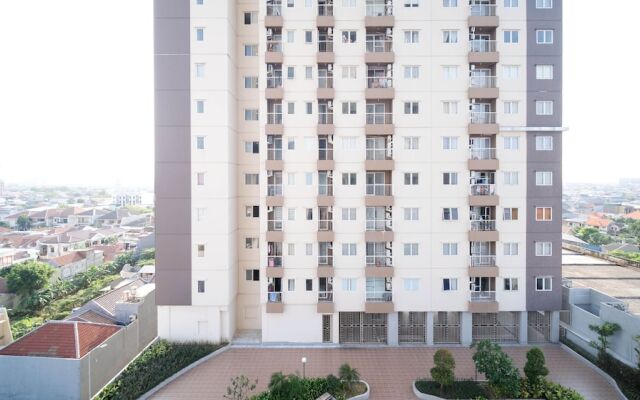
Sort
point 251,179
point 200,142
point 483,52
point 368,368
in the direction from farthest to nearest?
point 251,179 < point 483,52 < point 200,142 < point 368,368

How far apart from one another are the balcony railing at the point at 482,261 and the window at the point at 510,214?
8.80 ft

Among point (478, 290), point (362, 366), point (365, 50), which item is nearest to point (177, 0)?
point (365, 50)

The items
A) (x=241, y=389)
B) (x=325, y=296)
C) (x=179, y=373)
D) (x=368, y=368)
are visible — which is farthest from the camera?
(x=325, y=296)

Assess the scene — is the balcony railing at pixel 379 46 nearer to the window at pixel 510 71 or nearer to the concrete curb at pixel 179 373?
the window at pixel 510 71

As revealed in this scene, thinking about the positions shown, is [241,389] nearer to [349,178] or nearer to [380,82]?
[349,178]

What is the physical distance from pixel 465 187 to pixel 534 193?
4529 mm

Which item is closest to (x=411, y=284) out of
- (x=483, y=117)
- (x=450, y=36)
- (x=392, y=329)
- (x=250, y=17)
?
(x=392, y=329)

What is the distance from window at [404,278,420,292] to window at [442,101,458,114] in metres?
11.2

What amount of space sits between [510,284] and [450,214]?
20.0 feet

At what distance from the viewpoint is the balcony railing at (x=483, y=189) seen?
21.8 meters

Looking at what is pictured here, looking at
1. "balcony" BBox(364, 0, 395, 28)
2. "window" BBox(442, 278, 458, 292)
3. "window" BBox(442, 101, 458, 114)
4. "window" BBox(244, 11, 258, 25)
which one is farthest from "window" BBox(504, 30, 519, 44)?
"window" BBox(244, 11, 258, 25)

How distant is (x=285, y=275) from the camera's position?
72.0 ft

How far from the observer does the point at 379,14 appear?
72.5 ft

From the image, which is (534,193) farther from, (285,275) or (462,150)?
(285,275)
